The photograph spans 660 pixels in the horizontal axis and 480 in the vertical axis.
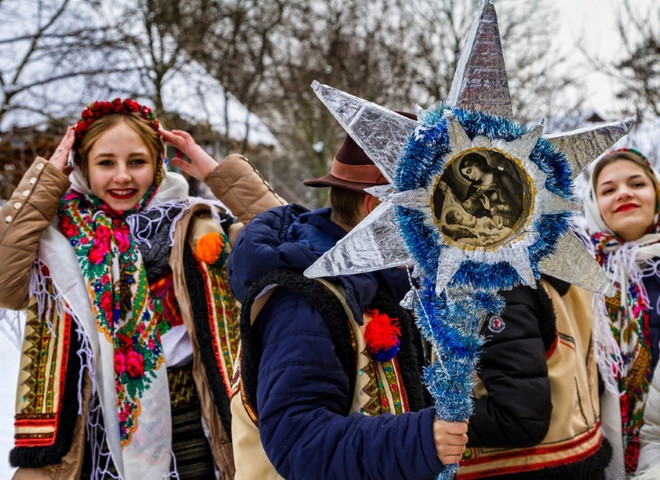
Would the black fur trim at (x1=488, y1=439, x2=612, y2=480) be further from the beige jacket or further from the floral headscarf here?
the beige jacket

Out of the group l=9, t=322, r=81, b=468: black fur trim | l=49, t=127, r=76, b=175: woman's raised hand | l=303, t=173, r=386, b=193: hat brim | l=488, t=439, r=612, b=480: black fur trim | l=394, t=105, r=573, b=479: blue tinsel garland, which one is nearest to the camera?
l=394, t=105, r=573, b=479: blue tinsel garland

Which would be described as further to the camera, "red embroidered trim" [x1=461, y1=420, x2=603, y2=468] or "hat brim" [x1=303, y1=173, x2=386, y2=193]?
"red embroidered trim" [x1=461, y1=420, x2=603, y2=468]

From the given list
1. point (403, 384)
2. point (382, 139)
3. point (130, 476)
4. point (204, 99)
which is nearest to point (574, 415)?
point (403, 384)

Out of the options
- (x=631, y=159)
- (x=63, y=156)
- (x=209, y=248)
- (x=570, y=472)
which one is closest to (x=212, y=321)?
(x=209, y=248)

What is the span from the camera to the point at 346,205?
150 cm

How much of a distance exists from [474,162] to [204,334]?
52.2 inches

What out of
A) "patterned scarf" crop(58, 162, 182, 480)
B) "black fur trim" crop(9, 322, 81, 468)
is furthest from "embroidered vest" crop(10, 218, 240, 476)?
"patterned scarf" crop(58, 162, 182, 480)

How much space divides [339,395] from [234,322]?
42.4 inches

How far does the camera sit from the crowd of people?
1.26m

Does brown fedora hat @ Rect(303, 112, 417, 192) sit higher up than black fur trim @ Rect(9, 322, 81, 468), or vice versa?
brown fedora hat @ Rect(303, 112, 417, 192)

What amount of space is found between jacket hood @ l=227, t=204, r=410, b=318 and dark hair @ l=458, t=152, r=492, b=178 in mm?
353

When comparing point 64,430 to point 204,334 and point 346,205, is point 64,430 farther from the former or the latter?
point 346,205

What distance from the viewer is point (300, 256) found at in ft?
4.51

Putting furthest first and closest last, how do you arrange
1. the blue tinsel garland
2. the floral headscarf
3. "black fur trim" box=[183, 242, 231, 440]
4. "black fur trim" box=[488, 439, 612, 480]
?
the floral headscarf
"black fur trim" box=[183, 242, 231, 440]
"black fur trim" box=[488, 439, 612, 480]
the blue tinsel garland
